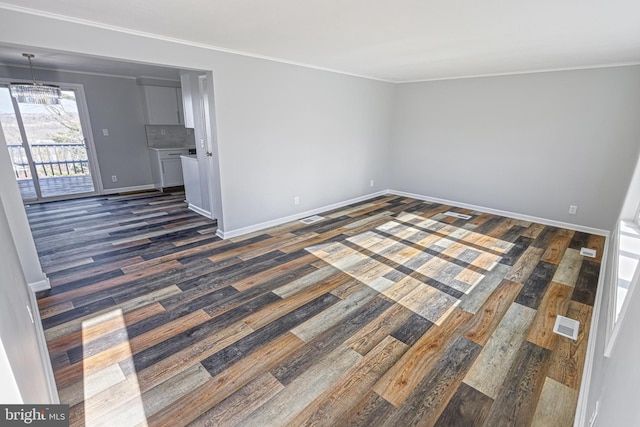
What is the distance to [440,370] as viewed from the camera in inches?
76.6

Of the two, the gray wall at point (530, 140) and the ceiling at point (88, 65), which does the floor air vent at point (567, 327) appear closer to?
the gray wall at point (530, 140)

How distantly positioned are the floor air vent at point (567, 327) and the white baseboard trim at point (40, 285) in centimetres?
437

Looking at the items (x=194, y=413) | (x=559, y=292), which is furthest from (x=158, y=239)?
(x=559, y=292)

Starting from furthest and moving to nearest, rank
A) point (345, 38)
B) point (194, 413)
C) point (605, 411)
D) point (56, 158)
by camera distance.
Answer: point (56, 158)
point (345, 38)
point (194, 413)
point (605, 411)

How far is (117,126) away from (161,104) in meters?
0.95

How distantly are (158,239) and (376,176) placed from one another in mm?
4072

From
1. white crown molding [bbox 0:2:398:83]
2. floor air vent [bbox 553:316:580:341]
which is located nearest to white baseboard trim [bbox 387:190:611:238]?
floor air vent [bbox 553:316:580:341]

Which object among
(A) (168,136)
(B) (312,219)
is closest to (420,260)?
(B) (312,219)

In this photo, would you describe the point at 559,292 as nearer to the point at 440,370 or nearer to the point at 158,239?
the point at 440,370

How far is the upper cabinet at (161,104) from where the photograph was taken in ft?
19.7

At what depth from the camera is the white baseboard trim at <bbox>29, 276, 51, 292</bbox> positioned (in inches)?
105

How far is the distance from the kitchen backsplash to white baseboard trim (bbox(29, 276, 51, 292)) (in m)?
4.38

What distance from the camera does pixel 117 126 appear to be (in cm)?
595

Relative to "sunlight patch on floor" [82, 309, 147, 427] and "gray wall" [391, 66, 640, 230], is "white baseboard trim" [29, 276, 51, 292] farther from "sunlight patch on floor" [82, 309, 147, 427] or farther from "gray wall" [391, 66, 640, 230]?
"gray wall" [391, 66, 640, 230]
